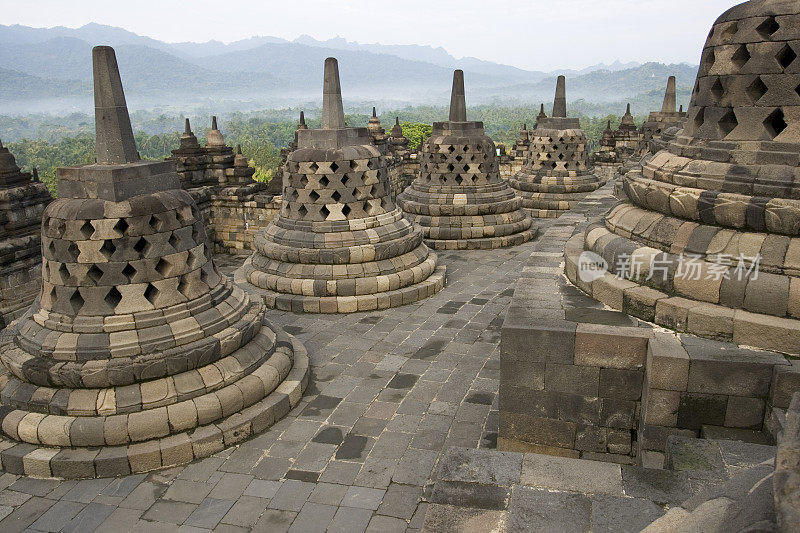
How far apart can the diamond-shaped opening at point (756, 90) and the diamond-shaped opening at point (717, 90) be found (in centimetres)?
27

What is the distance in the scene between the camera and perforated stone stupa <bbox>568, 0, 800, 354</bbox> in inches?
173

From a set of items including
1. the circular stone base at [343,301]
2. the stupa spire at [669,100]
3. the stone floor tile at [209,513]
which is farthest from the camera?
the stupa spire at [669,100]

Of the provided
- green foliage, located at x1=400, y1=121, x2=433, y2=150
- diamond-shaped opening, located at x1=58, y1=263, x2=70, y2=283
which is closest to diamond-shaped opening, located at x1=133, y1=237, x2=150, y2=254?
diamond-shaped opening, located at x1=58, y1=263, x2=70, y2=283

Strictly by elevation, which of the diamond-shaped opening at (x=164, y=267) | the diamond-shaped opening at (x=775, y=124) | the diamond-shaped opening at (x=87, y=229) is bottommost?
the diamond-shaped opening at (x=164, y=267)

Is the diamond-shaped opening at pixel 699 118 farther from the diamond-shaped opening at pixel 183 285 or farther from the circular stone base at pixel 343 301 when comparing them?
the diamond-shaped opening at pixel 183 285

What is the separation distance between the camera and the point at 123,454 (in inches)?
190

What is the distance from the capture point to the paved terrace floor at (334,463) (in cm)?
430

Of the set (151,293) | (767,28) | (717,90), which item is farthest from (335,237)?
(767,28)

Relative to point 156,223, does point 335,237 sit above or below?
below

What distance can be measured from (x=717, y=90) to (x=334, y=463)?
4895 mm

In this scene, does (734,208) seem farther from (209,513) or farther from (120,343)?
(120,343)

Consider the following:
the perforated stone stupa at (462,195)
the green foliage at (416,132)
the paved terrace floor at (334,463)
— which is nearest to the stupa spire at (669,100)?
the perforated stone stupa at (462,195)

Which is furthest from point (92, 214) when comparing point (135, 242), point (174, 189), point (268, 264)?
point (268, 264)

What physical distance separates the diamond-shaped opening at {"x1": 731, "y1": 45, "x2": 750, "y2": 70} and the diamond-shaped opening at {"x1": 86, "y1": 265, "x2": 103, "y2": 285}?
6109 mm
